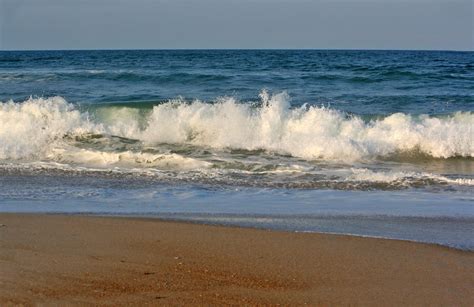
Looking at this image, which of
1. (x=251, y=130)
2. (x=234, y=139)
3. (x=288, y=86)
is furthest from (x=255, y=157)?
(x=288, y=86)

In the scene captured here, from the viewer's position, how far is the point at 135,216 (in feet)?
22.9

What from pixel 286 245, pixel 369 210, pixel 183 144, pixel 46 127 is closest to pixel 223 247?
pixel 286 245

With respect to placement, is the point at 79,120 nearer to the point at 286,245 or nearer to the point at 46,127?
the point at 46,127

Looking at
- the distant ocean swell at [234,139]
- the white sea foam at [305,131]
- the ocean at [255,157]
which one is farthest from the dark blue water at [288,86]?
the white sea foam at [305,131]

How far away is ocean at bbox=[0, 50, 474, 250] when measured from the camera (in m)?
7.31

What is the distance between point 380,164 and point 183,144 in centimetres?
379

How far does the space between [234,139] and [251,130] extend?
71 cm

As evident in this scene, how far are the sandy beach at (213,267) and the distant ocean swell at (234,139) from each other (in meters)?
3.99

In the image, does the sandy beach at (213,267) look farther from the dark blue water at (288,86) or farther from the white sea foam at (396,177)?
the dark blue water at (288,86)

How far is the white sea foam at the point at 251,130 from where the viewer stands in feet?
40.7

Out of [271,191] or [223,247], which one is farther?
[271,191]

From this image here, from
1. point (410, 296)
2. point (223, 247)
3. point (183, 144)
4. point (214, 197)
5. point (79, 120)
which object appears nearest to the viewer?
point (410, 296)

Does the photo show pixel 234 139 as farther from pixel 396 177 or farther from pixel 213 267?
pixel 213 267

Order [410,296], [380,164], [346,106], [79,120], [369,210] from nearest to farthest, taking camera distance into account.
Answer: [410,296]
[369,210]
[380,164]
[79,120]
[346,106]
